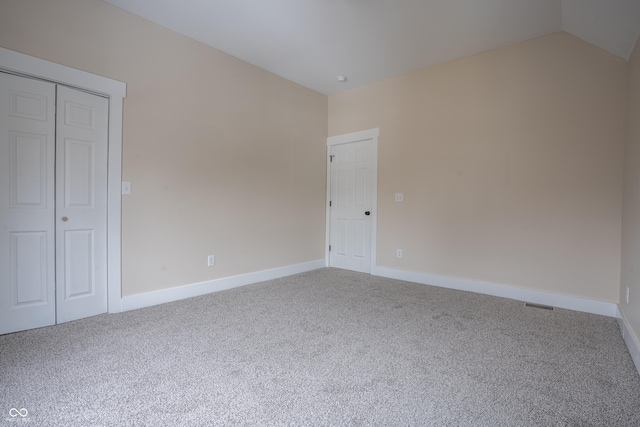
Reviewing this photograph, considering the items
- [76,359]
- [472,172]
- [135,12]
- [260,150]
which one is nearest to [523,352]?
[472,172]

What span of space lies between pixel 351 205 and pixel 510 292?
2.40 metres

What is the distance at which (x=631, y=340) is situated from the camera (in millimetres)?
2105

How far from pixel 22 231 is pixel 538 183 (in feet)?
15.7

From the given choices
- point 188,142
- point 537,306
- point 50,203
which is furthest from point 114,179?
point 537,306

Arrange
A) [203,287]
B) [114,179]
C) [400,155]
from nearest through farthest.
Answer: [114,179], [203,287], [400,155]

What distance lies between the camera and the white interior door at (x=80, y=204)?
261cm

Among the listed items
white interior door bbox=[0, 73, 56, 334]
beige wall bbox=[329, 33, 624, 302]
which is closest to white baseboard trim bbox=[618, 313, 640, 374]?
beige wall bbox=[329, 33, 624, 302]

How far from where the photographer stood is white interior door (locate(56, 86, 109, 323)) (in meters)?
2.61

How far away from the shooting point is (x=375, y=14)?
9.44 feet

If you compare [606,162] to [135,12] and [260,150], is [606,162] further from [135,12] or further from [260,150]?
[135,12]

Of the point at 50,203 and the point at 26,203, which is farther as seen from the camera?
the point at 50,203

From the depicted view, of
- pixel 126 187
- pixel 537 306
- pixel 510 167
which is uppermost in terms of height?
pixel 510 167

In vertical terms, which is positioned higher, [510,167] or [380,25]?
[380,25]

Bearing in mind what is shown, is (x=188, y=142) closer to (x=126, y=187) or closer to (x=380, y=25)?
(x=126, y=187)
